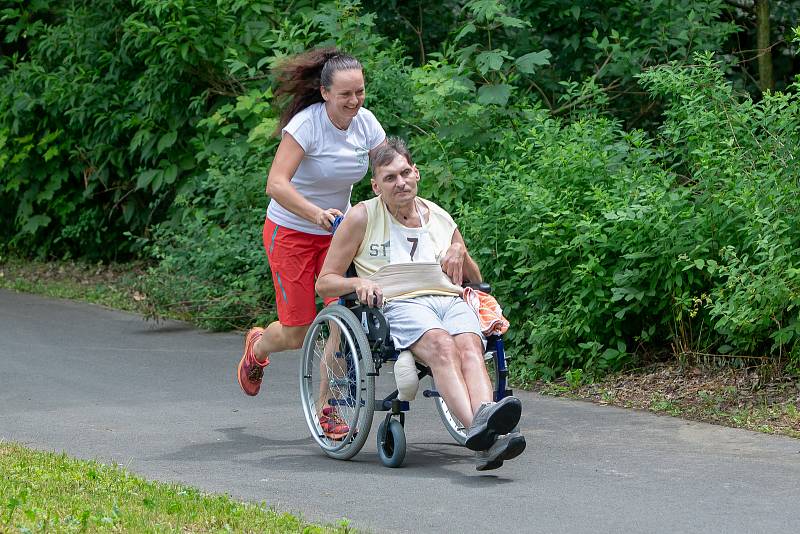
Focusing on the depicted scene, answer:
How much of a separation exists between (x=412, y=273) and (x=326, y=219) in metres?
0.48

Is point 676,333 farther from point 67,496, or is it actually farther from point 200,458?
point 67,496

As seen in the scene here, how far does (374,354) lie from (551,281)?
2.47 metres

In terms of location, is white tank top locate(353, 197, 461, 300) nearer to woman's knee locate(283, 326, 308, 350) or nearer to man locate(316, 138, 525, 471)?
man locate(316, 138, 525, 471)

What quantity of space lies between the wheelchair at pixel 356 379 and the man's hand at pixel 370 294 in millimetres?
42

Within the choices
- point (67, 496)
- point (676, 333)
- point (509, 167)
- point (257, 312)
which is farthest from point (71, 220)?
point (67, 496)

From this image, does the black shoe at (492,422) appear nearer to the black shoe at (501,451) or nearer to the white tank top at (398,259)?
the black shoe at (501,451)

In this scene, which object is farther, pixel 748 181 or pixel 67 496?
pixel 748 181

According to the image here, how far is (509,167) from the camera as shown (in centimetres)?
855

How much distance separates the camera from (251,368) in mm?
6816

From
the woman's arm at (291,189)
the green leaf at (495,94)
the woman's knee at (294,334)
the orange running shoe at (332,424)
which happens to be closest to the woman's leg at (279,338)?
the woman's knee at (294,334)

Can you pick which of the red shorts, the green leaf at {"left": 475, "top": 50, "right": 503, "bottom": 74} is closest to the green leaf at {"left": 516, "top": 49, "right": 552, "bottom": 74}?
the green leaf at {"left": 475, "top": 50, "right": 503, "bottom": 74}

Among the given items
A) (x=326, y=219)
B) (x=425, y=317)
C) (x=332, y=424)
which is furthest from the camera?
(x=332, y=424)

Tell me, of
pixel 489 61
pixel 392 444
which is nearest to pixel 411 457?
pixel 392 444

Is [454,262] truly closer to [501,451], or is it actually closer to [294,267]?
[294,267]
